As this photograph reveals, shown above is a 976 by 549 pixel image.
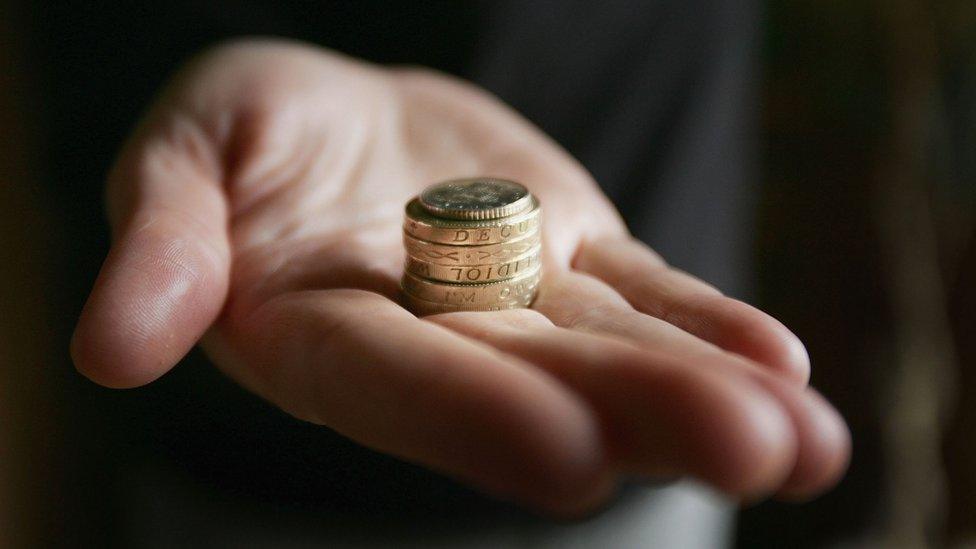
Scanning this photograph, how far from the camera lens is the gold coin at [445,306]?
1508 mm

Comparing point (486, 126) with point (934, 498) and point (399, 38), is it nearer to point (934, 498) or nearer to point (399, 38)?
point (399, 38)

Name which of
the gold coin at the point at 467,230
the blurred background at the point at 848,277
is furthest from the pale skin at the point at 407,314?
the blurred background at the point at 848,277

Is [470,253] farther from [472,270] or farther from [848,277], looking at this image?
[848,277]

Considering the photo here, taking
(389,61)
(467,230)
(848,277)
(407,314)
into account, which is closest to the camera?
(407,314)

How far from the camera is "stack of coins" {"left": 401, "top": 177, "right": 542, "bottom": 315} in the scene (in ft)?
4.95

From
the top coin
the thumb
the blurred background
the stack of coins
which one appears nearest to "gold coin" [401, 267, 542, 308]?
the stack of coins

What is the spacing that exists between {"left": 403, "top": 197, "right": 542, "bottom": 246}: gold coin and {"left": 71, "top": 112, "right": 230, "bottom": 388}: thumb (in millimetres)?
334

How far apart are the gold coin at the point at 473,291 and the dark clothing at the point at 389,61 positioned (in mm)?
565

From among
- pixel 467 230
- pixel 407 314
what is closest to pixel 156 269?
pixel 407 314

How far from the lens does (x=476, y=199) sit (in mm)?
1567

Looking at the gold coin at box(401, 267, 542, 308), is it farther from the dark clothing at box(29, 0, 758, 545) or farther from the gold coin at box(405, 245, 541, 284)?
the dark clothing at box(29, 0, 758, 545)

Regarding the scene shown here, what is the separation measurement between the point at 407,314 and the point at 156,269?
385 mm

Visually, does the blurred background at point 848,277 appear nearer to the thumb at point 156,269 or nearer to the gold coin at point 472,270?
the thumb at point 156,269

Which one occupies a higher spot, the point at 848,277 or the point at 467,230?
the point at 467,230
